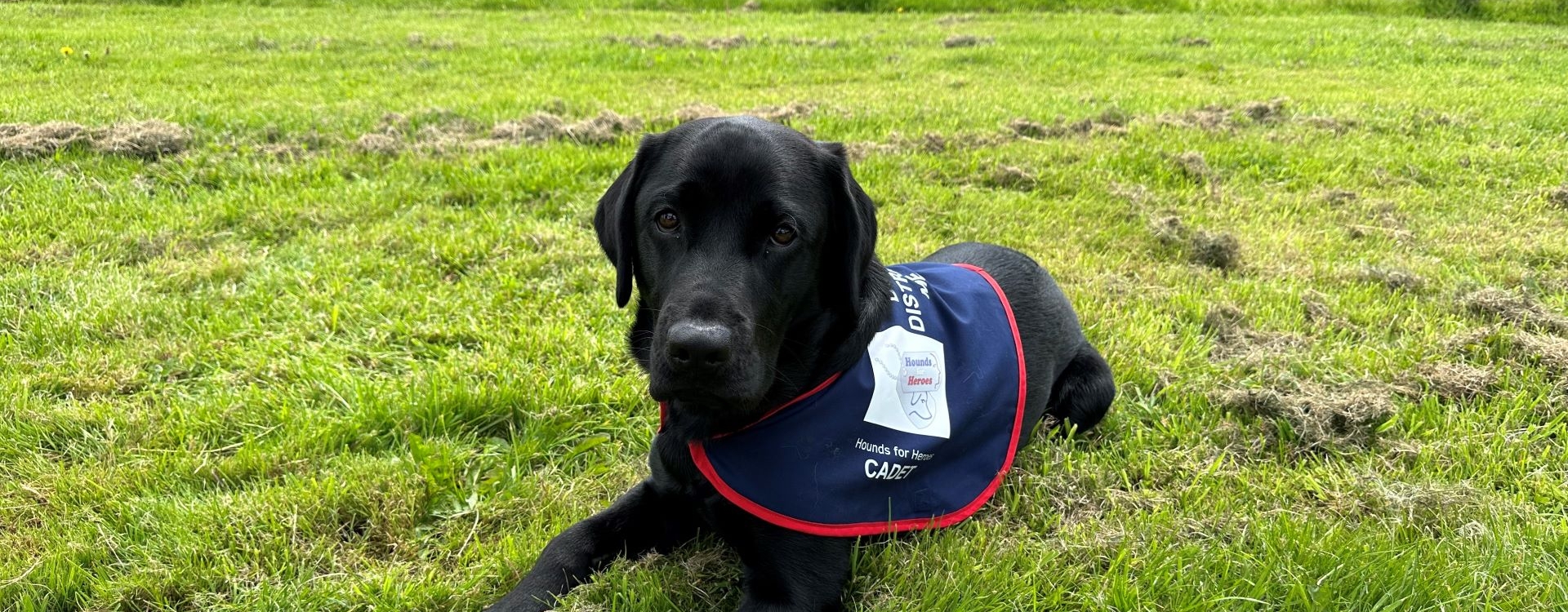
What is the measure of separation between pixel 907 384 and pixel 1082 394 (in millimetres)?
1002

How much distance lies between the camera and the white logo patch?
2.59 meters

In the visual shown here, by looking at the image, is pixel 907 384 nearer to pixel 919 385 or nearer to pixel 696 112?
pixel 919 385

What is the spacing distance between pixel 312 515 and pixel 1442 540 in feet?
10.9

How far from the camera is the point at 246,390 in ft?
11.0

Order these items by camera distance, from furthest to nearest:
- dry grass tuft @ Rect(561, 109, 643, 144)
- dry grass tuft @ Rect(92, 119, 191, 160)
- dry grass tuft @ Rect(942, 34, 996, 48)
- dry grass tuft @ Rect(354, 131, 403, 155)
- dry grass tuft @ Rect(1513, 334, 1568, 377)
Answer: dry grass tuft @ Rect(942, 34, 996, 48)
dry grass tuft @ Rect(561, 109, 643, 144)
dry grass tuft @ Rect(354, 131, 403, 155)
dry grass tuft @ Rect(92, 119, 191, 160)
dry grass tuft @ Rect(1513, 334, 1568, 377)

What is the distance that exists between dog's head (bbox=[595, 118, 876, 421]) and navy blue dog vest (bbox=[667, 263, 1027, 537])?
0.47 ft

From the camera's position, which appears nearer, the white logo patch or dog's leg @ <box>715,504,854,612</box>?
dog's leg @ <box>715,504,854,612</box>

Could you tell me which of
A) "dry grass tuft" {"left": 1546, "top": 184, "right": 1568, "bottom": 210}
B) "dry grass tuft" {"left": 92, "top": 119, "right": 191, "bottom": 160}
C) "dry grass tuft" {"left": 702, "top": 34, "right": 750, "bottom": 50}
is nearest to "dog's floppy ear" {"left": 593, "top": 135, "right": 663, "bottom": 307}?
"dry grass tuft" {"left": 92, "top": 119, "right": 191, "bottom": 160}

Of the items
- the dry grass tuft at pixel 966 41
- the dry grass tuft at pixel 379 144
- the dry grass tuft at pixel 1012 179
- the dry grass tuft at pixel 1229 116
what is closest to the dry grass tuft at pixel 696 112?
the dry grass tuft at pixel 379 144

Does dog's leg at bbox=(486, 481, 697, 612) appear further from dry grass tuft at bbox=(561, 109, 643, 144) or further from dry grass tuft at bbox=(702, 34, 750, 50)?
dry grass tuft at bbox=(702, 34, 750, 50)

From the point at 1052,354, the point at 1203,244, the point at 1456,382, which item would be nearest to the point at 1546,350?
the point at 1456,382

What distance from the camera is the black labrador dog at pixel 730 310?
221 centimetres

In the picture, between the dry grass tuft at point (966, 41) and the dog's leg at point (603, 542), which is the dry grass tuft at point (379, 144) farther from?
the dry grass tuft at point (966, 41)

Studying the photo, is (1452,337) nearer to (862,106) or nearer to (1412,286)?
(1412,286)
